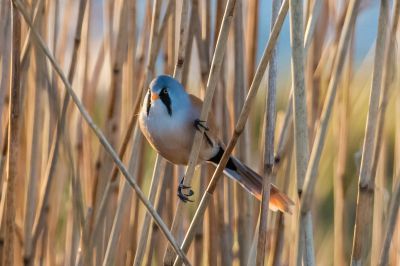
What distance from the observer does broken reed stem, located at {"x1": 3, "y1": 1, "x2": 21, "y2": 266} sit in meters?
1.47

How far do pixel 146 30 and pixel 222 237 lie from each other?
59 centimetres

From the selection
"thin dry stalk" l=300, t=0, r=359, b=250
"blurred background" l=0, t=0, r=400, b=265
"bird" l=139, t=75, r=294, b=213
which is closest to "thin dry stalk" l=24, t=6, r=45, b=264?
"blurred background" l=0, t=0, r=400, b=265

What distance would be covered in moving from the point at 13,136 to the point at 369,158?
0.72 m

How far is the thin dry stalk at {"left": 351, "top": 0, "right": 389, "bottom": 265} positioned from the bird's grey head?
0.46 m

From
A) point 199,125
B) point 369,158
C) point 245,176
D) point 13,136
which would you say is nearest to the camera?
point 369,158

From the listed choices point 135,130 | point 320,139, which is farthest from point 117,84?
point 320,139

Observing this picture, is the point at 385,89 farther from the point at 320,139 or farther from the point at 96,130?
the point at 96,130

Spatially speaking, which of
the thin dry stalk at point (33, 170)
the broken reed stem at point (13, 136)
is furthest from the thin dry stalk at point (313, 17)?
the thin dry stalk at point (33, 170)

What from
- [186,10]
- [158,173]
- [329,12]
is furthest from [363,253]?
[329,12]

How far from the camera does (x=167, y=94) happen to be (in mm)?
1717

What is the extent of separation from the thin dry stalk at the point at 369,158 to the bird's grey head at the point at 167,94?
0.46 meters

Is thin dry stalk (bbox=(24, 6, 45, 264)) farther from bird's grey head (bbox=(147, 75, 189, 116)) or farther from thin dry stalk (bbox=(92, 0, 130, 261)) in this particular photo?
bird's grey head (bbox=(147, 75, 189, 116))

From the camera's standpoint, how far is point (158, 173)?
164cm

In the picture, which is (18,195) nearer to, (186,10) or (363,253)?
(186,10)
